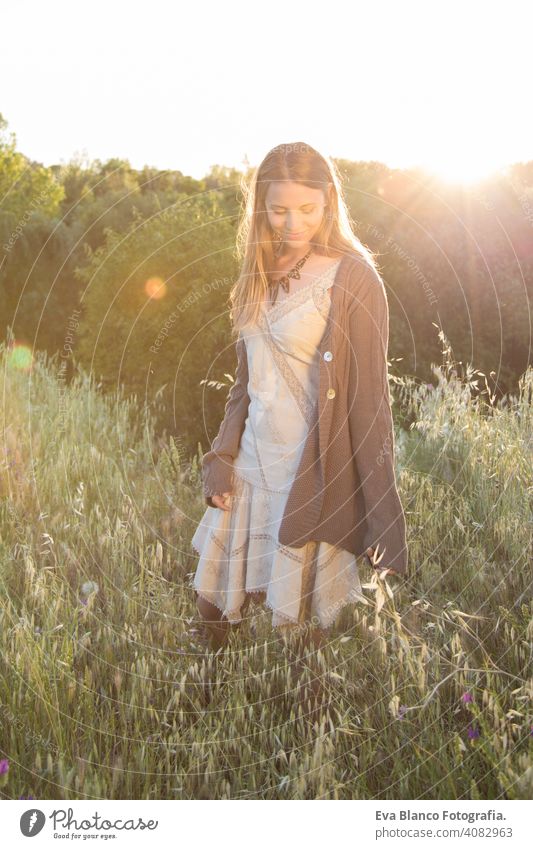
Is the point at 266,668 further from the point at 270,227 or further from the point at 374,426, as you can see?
the point at 270,227

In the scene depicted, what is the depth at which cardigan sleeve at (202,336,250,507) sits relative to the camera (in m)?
2.55

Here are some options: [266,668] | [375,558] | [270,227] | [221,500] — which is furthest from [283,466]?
[270,227]

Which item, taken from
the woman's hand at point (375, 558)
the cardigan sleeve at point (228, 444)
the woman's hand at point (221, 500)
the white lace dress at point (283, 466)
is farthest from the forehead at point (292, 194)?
the woman's hand at point (375, 558)

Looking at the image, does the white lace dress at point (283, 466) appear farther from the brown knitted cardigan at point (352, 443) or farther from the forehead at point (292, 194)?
the forehead at point (292, 194)

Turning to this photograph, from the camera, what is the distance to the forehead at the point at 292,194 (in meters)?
2.37

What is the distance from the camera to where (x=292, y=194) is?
237 centimetres

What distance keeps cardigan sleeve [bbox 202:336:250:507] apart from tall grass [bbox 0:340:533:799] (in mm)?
244

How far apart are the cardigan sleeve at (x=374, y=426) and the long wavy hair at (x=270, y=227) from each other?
7.6 inches

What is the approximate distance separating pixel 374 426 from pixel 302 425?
0.24m
